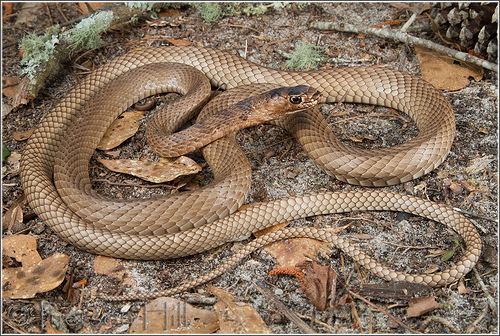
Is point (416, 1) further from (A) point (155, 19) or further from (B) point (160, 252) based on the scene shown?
(B) point (160, 252)

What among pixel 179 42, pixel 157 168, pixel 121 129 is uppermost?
pixel 179 42

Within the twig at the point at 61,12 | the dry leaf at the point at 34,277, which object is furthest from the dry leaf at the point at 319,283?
the twig at the point at 61,12

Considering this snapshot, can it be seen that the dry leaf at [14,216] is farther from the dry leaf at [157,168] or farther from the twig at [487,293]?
the twig at [487,293]

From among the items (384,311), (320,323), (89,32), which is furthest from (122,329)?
(89,32)

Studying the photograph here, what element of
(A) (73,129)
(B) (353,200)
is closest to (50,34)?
(A) (73,129)

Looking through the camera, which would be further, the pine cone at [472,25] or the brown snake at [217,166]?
the pine cone at [472,25]

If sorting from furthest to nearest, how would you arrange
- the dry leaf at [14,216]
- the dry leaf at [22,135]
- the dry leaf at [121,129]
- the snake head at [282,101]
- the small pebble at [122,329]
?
the dry leaf at [22,135] < the dry leaf at [121,129] < the snake head at [282,101] < the dry leaf at [14,216] < the small pebble at [122,329]

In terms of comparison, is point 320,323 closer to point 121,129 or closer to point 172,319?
point 172,319
